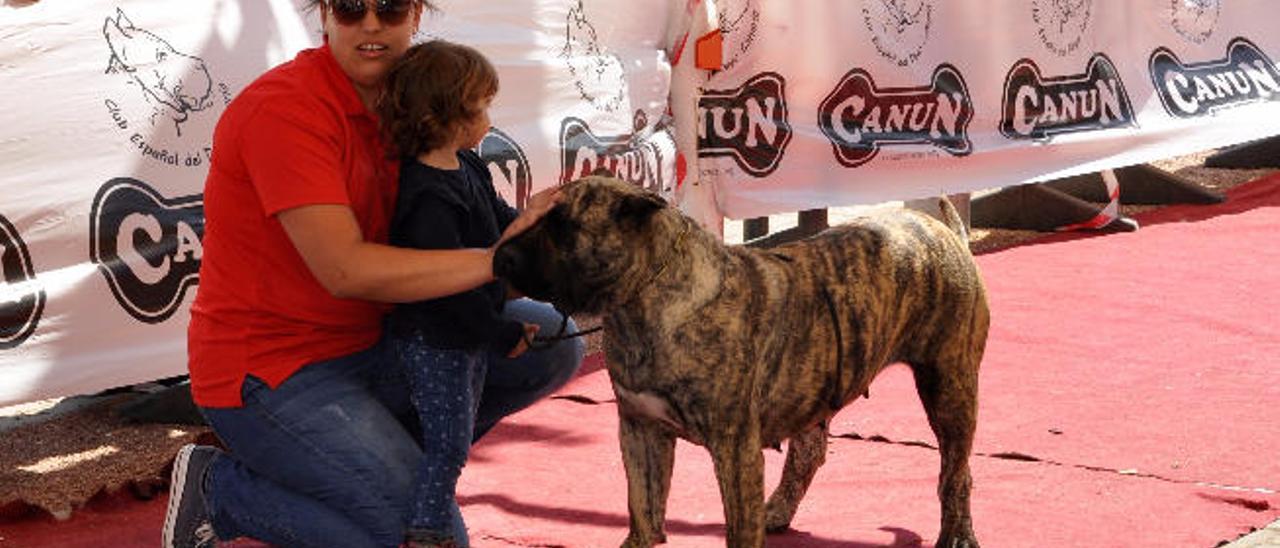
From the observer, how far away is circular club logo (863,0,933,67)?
9.72m

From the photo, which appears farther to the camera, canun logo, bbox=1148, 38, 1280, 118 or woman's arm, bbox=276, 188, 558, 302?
canun logo, bbox=1148, 38, 1280, 118

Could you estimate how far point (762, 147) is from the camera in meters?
9.23

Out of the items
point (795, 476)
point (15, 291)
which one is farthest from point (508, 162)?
point (795, 476)

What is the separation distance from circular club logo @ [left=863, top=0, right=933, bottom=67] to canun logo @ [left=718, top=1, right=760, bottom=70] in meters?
0.84

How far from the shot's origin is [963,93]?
34.1 feet

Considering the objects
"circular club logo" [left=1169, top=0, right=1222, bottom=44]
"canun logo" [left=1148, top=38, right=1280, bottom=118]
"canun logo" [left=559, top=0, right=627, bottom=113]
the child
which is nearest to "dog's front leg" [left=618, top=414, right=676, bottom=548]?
the child

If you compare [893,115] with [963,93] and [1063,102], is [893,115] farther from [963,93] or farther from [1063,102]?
[1063,102]

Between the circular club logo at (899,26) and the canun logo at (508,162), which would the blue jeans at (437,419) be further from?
the circular club logo at (899,26)

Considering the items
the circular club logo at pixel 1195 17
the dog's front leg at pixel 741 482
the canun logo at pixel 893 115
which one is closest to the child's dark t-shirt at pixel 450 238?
Result: the dog's front leg at pixel 741 482

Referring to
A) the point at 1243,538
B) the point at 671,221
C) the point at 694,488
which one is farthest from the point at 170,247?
the point at 1243,538

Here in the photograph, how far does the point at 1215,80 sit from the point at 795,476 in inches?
306

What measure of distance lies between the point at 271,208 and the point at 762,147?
5184 millimetres

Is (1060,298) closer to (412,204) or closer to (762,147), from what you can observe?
(762,147)

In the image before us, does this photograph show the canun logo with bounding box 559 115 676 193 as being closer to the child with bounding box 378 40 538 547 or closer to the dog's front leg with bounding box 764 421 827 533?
the dog's front leg with bounding box 764 421 827 533
